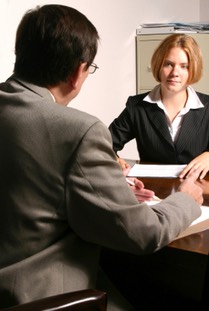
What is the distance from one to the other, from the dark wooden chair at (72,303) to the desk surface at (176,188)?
26 centimetres

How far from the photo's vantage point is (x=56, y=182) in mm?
947

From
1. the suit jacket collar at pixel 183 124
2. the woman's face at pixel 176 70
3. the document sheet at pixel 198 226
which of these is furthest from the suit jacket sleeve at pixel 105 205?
the woman's face at pixel 176 70

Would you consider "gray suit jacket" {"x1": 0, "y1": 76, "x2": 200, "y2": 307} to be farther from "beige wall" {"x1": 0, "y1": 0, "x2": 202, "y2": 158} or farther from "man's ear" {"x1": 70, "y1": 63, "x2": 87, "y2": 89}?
"beige wall" {"x1": 0, "y1": 0, "x2": 202, "y2": 158}

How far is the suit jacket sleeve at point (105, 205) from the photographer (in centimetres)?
94

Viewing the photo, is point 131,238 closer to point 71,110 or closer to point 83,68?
point 71,110

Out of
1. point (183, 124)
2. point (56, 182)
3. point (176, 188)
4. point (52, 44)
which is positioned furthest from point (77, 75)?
point (183, 124)

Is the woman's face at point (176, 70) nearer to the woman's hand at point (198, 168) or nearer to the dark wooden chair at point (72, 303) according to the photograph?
the woman's hand at point (198, 168)

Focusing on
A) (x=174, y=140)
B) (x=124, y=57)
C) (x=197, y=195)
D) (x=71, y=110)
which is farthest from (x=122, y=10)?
(x=71, y=110)

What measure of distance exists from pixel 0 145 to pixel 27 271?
0.97 feet

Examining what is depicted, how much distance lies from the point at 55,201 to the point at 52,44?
37cm

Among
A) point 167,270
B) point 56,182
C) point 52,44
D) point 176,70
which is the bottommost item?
point 167,270

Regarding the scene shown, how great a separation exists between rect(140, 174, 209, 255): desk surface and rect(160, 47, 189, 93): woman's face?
57cm

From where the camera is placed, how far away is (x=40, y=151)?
95 centimetres

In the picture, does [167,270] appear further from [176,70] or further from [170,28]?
[170,28]
